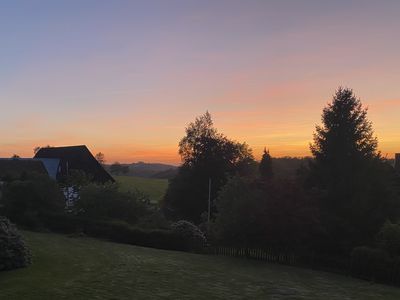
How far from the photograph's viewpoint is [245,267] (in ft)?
80.5

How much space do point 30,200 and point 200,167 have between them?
97.9 ft

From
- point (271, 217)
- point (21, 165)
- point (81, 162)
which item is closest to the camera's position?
point (271, 217)

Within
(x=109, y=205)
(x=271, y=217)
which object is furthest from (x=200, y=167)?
(x=271, y=217)

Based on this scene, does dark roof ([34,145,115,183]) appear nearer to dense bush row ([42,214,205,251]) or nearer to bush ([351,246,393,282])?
dense bush row ([42,214,205,251])

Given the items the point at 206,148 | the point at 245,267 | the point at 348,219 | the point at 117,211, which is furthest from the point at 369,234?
the point at 206,148

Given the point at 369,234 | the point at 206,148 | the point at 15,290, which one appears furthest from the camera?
the point at 206,148

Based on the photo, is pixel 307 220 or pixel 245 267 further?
pixel 307 220

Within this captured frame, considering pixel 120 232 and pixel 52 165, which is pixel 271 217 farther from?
pixel 52 165

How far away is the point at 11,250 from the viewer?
17.2 m

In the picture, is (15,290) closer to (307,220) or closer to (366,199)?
(307,220)

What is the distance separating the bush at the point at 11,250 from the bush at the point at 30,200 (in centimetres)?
2117

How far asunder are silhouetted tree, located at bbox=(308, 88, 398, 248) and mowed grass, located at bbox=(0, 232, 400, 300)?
510 inches

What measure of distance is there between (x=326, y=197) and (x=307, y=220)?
986cm

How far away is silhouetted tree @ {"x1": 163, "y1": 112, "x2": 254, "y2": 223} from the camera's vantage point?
63.6 meters
